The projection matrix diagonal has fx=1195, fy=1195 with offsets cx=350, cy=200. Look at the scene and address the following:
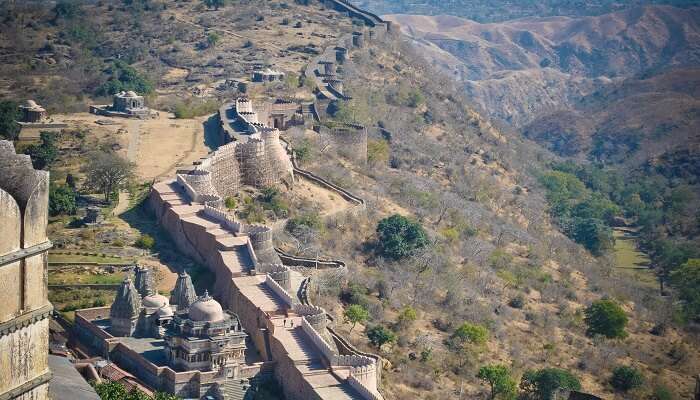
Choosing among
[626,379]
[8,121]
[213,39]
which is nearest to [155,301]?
[626,379]

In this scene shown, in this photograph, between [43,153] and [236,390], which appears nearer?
[236,390]

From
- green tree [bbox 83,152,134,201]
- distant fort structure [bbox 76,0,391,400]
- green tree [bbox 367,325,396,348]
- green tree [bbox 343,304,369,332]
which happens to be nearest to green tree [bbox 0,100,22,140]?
green tree [bbox 83,152,134,201]

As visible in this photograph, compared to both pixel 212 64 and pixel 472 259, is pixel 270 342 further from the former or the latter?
pixel 212 64

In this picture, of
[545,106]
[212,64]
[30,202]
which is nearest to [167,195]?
[30,202]

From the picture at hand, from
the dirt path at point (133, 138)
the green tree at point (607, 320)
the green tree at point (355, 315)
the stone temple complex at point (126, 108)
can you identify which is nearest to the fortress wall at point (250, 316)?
the green tree at point (355, 315)

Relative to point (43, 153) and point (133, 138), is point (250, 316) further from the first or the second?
point (133, 138)

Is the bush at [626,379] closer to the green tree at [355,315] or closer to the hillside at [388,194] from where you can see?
the hillside at [388,194]
